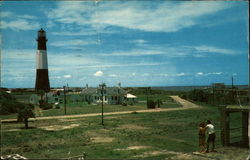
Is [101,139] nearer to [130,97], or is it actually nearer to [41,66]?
[41,66]

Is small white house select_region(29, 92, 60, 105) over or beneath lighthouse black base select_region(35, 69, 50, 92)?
beneath

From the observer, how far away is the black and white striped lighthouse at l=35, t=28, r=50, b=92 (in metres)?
54.8

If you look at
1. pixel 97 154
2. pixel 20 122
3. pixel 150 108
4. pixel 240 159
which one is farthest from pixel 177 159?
pixel 150 108

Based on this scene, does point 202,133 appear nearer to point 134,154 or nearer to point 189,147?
point 189,147

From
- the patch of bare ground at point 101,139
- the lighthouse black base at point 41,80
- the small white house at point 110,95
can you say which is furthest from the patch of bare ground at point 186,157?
the lighthouse black base at point 41,80

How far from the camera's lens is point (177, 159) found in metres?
13.2

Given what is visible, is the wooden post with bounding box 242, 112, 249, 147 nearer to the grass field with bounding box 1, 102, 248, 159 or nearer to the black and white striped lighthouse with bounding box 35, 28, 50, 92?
the grass field with bounding box 1, 102, 248, 159

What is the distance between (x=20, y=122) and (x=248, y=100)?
988 inches

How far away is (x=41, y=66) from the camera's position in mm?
54938

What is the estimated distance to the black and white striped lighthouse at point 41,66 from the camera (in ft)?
180

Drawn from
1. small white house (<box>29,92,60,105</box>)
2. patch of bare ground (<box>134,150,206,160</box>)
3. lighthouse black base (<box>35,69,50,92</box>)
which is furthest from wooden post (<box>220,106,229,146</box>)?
lighthouse black base (<box>35,69,50,92</box>)

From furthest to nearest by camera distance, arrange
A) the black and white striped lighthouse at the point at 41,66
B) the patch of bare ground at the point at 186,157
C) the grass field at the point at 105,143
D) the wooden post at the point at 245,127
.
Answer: the black and white striped lighthouse at the point at 41,66 < the wooden post at the point at 245,127 < the grass field at the point at 105,143 < the patch of bare ground at the point at 186,157

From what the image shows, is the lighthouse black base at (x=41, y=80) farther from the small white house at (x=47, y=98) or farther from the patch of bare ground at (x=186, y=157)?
the patch of bare ground at (x=186, y=157)

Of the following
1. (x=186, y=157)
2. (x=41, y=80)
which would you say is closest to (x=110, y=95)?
(x=41, y=80)
